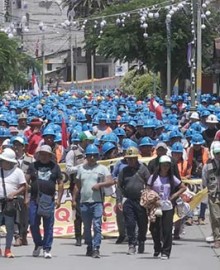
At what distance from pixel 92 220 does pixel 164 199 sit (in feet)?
3.59

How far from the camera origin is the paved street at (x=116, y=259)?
1124 cm

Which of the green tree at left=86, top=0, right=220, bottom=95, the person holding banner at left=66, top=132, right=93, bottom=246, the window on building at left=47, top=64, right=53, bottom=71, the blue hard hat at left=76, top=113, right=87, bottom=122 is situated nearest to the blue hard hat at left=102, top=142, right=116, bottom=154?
the person holding banner at left=66, top=132, right=93, bottom=246

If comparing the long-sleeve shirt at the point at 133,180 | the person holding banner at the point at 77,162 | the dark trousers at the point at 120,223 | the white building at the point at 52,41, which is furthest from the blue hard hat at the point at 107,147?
the white building at the point at 52,41

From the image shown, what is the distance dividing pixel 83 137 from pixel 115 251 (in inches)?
91.5

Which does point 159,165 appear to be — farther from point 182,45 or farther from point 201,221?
point 182,45

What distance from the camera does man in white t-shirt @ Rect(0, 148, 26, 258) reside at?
1184 cm

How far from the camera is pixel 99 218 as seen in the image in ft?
39.4

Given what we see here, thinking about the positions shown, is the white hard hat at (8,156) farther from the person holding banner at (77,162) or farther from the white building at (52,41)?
the white building at (52,41)

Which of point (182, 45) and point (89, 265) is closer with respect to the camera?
point (89, 265)

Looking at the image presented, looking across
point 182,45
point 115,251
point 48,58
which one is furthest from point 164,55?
point 48,58

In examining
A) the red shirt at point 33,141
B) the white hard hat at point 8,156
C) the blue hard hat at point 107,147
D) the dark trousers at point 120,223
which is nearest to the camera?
the white hard hat at point 8,156

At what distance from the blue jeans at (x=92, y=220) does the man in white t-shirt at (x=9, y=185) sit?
0.90m

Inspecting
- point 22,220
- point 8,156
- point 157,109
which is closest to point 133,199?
point 8,156

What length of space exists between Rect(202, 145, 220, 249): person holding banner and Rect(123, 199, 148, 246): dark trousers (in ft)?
3.53
